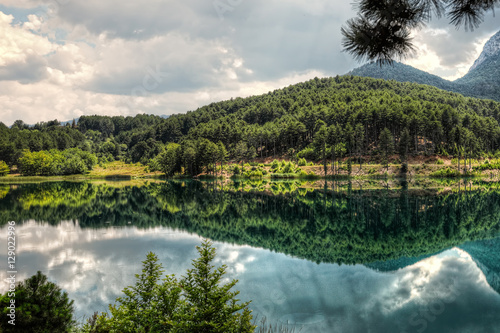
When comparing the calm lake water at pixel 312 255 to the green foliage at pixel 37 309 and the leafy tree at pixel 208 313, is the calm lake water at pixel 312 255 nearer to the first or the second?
the leafy tree at pixel 208 313

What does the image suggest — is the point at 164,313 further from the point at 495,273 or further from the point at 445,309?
the point at 495,273

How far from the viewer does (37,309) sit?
6156 millimetres

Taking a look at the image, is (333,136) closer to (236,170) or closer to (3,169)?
(236,170)

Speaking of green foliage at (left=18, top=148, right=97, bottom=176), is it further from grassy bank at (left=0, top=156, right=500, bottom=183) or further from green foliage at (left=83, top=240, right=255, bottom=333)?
green foliage at (left=83, top=240, right=255, bottom=333)

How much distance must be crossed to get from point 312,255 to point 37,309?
16490 millimetres

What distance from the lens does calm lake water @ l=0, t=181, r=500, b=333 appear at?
40.5 ft

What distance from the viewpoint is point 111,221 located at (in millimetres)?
32781

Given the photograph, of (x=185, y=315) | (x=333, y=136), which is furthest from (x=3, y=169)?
(x=185, y=315)

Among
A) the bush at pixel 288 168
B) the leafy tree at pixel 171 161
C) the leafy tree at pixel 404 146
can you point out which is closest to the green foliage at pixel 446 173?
the leafy tree at pixel 404 146

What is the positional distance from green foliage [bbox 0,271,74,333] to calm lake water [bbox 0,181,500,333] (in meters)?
6.34

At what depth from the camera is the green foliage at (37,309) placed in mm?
5887

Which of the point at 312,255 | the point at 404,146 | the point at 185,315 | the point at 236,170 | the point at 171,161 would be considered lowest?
the point at 312,255

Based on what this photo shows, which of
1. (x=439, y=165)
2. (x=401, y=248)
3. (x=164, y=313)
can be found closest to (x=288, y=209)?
(x=401, y=248)

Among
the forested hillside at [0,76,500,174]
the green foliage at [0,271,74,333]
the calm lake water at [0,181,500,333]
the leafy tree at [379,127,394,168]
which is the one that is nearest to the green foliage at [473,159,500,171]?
the forested hillside at [0,76,500,174]
